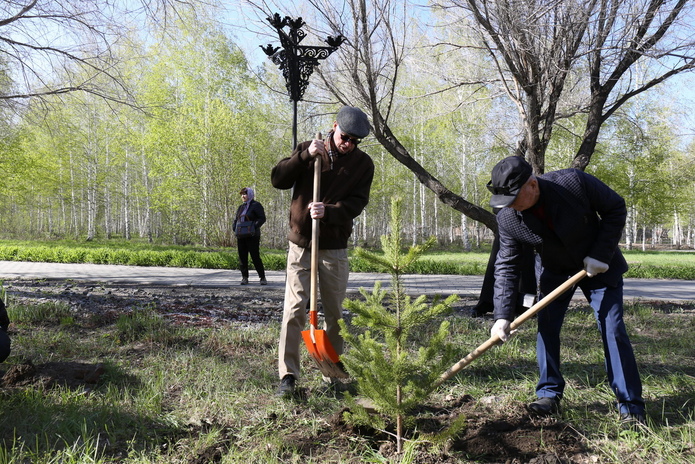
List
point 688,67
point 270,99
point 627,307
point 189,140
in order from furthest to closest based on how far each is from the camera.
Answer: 1. point 270,99
2. point 189,140
3. point 627,307
4. point 688,67

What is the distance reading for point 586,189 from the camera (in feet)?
8.49

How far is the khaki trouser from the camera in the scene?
304 cm

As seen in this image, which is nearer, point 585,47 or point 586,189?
point 586,189

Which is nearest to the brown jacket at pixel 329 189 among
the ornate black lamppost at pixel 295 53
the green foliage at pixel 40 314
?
the ornate black lamppost at pixel 295 53

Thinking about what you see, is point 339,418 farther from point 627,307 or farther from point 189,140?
point 189,140

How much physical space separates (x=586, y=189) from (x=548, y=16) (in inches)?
129

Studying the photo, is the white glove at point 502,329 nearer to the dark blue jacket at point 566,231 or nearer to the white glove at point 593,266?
the dark blue jacket at point 566,231

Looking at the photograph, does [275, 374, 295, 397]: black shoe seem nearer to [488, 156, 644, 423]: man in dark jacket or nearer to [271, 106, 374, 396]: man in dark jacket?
[271, 106, 374, 396]: man in dark jacket

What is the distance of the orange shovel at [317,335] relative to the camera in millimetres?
2873

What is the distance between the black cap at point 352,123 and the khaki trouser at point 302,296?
81 cm

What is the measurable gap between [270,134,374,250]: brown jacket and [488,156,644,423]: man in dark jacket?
38.3 inches

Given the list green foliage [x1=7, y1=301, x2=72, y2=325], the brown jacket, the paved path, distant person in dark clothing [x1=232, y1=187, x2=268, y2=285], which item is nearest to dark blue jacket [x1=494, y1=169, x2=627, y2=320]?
the brown jacket

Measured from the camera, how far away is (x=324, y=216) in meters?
2.97

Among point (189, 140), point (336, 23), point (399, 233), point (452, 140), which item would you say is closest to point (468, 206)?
point (336, 23)
